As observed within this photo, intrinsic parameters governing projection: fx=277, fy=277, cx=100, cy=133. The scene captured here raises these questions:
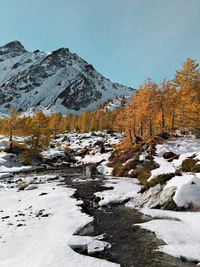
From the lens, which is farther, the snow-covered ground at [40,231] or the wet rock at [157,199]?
the wet rock at [157,199]

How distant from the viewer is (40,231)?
12.9 metres

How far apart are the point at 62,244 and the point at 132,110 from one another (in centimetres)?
3697

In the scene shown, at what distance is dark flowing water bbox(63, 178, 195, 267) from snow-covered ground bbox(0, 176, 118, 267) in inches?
28.0

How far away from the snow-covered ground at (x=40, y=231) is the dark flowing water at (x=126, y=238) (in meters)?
0.71

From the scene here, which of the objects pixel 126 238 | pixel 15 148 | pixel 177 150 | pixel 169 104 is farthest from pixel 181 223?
pixel 15 148

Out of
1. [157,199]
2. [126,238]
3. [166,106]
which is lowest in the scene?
[126,238]

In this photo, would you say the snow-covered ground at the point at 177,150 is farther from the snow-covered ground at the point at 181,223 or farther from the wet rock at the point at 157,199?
the snow-covered ground at the point at 181,223

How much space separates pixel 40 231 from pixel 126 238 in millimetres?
3999

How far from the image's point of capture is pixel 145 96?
4409cm

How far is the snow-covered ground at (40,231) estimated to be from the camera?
378 inches

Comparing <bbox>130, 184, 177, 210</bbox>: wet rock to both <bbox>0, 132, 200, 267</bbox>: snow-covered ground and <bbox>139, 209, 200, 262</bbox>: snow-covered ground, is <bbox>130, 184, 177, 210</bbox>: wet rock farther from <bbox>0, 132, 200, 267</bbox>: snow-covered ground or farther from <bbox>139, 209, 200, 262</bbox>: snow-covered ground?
<bbox>139, 209, 200, 262</bbox>: snow-covered ground

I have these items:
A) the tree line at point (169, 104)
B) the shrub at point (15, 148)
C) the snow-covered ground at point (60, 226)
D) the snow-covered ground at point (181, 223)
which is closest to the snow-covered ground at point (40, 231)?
the snow-covered ground at point (60, 226)

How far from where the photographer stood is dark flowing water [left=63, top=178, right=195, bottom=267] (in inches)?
392

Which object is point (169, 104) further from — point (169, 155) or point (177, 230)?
point (177, 230)
